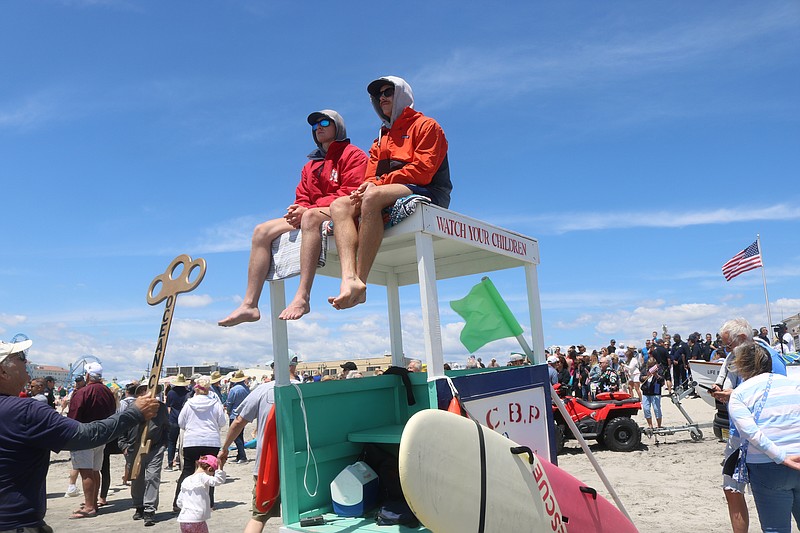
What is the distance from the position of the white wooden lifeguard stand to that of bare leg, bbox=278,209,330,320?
0.12 m

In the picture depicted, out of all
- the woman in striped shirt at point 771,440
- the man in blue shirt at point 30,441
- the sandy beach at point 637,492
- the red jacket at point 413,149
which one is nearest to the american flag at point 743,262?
the sandy beach at point 637,492

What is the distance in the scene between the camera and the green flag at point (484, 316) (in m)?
4.55

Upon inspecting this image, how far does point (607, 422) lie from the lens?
11.0 metres

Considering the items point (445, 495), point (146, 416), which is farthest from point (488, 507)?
point (146, 416)

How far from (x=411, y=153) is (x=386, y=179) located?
0.22 meters

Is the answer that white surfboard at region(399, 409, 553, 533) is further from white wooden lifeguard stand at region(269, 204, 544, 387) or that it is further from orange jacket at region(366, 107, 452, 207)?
orange jacket at region(366, 107, 452, 207)

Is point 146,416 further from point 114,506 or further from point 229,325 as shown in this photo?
point 114,506

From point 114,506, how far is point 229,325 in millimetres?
7028

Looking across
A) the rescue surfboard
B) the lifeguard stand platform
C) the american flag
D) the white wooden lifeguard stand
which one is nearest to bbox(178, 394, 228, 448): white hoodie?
the white wooden lifeguard stand

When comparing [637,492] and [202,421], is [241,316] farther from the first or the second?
[637,492]

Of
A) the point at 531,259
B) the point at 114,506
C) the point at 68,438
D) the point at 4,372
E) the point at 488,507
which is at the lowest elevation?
the point at 114,506

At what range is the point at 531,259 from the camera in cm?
462

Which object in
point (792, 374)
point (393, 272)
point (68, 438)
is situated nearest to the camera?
point (68, 438)

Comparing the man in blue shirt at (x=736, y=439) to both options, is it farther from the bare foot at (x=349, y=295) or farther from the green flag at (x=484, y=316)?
the bare foot at (x=349, y=295)
